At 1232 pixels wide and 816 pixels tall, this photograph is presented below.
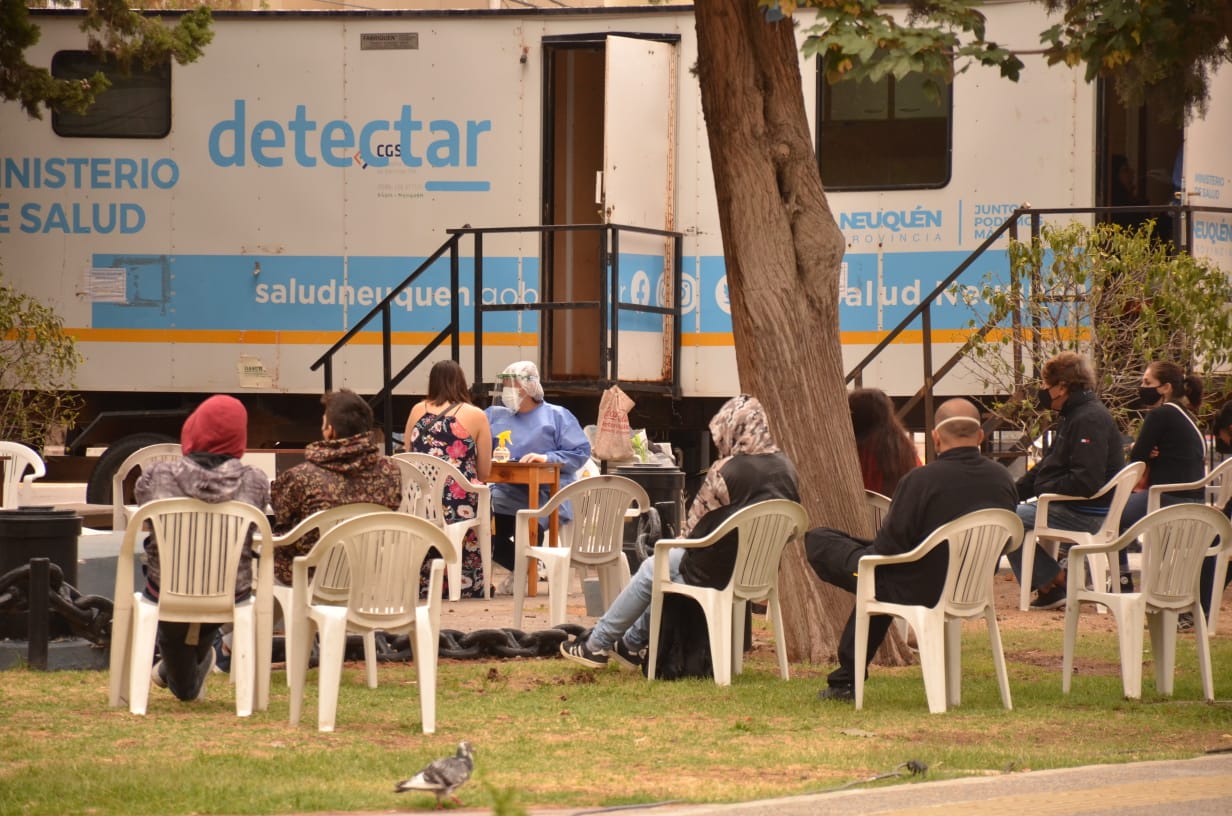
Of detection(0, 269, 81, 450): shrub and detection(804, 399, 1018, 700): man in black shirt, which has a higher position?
detection(0, 269, 81, 450): shrub

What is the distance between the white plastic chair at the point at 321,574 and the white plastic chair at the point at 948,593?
180cm

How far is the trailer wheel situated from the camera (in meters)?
12.5

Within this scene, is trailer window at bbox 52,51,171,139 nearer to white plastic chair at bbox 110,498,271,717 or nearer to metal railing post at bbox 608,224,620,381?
metal railing post at bbox 608,224,620,381

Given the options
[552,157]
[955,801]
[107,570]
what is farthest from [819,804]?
[552,157]

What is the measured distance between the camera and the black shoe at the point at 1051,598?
31.9 ft

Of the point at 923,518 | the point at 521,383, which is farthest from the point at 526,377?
the point at 923,518

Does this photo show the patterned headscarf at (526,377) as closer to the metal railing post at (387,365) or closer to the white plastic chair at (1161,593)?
the metal railing post at (387,365)

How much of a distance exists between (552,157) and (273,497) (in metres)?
5.67

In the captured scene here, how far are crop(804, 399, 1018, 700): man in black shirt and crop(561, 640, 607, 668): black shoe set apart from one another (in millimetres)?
1096

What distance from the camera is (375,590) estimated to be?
6.09 m

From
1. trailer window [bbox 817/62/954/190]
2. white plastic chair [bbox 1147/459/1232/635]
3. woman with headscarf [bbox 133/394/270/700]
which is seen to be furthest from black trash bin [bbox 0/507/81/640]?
trailer window [bbox 817/62/954/190]

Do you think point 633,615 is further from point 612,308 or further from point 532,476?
point 612,308

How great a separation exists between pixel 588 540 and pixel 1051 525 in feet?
8.42

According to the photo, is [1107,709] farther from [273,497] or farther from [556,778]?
[273,497]
